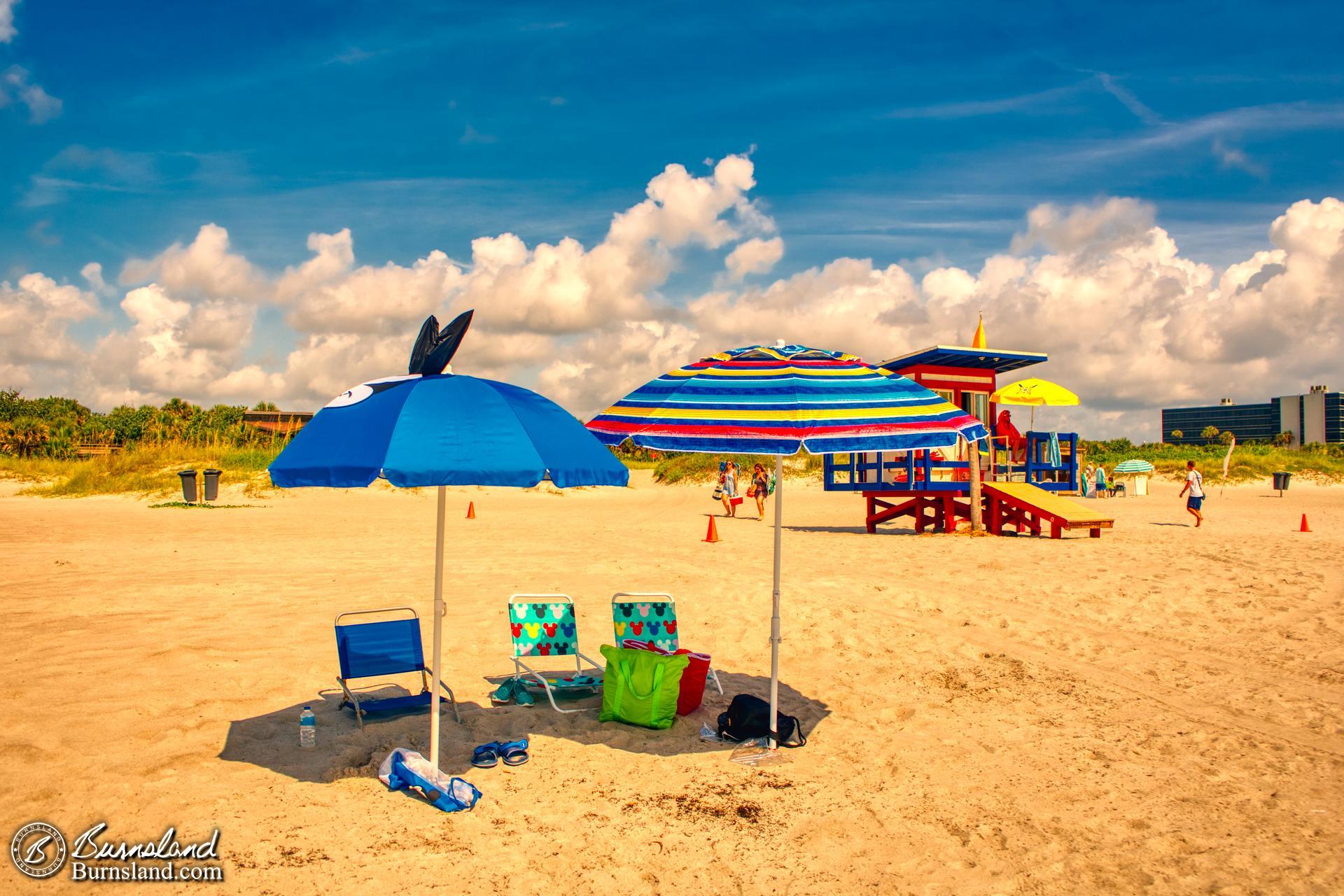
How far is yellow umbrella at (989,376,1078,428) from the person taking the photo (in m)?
20.0

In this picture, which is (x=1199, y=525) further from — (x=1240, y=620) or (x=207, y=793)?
(x=207, y=793)

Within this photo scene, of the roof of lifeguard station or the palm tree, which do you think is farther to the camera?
the palm tree

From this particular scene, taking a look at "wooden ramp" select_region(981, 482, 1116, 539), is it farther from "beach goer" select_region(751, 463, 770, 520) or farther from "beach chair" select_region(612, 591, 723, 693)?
"beach chair" select_region(612, 591, 723, 693)

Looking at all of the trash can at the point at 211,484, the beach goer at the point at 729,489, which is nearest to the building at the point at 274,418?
the trash can at the point at 211,484

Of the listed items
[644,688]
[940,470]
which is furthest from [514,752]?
[940,470]

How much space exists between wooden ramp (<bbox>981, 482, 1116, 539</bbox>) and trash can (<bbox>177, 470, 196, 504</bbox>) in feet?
71.5

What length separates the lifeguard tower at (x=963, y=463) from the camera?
18.0 metres

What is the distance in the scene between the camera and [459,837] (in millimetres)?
4555

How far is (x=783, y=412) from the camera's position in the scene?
5066mm

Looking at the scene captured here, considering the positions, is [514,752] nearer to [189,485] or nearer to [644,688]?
[644,688]

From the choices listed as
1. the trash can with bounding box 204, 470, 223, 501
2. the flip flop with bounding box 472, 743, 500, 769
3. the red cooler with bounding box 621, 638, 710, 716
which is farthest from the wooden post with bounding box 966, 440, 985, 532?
the trash can with bounding box 204, 470, 223, 501

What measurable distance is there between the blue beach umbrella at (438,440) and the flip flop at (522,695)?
1846 mm

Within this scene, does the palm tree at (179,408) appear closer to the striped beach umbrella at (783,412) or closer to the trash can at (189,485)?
the trash can at (189,485)

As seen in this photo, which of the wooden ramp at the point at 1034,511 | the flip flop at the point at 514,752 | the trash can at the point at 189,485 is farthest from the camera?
the trash can at the point at 189,485
